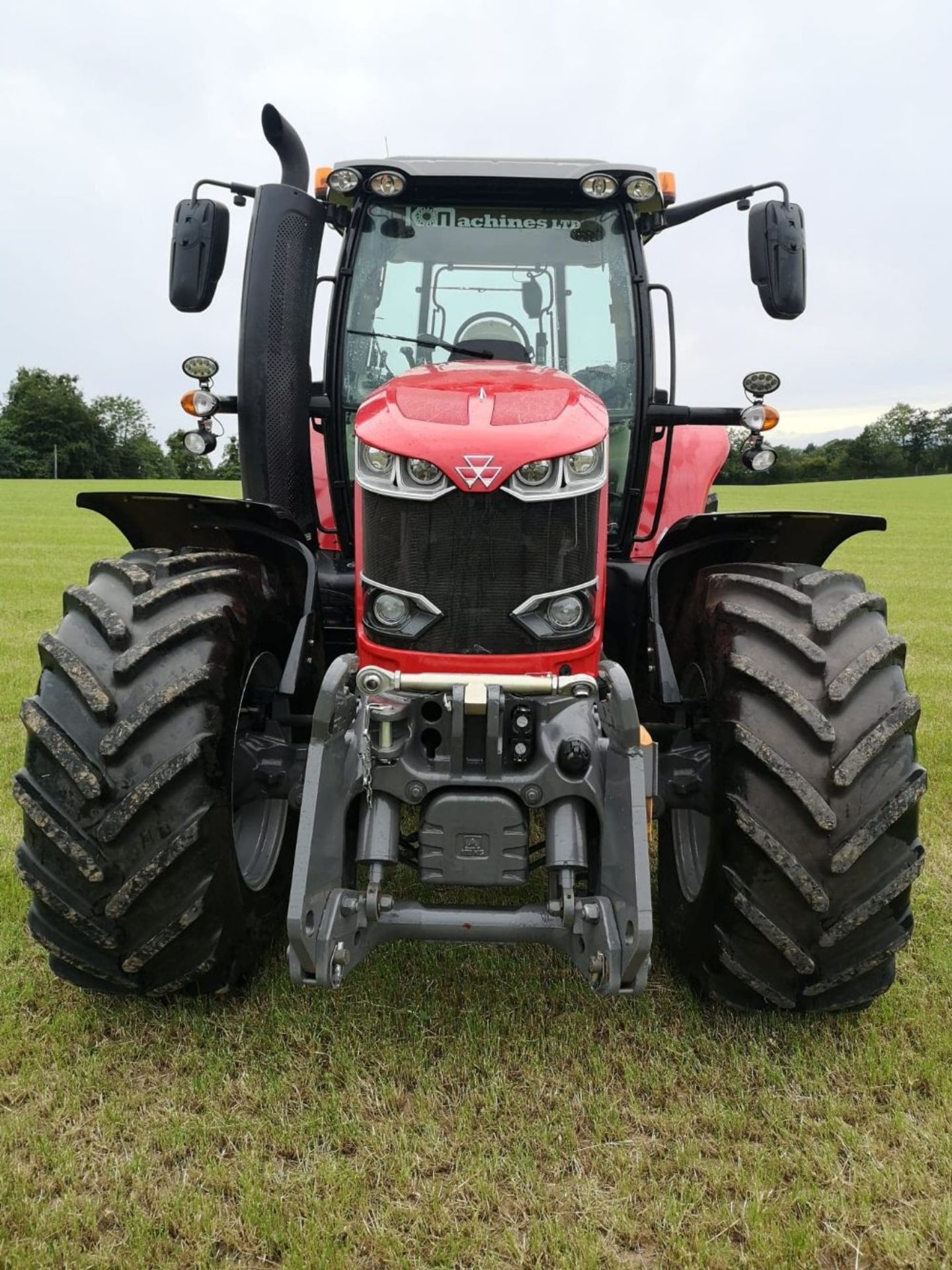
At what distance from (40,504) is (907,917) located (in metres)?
30.8

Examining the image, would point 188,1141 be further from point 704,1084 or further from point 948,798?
point 948,798

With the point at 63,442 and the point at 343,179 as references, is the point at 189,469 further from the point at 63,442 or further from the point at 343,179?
the point at 343,179

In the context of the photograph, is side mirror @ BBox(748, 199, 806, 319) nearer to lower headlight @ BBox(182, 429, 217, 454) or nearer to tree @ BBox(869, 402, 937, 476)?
lower headlight @ BBox(182, 429, 217, 454)

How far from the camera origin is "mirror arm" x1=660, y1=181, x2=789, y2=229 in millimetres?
3420

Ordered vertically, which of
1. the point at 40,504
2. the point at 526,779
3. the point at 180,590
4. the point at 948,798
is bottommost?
→ the point at 40,504

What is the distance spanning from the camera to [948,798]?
4.81m

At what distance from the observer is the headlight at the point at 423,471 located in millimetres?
2580

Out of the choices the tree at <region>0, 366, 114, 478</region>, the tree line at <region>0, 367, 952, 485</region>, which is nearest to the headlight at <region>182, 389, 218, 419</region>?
the tree line at <region>0, 367, 952, 485</region>

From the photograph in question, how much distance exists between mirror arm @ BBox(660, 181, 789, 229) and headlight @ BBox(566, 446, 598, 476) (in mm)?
1344

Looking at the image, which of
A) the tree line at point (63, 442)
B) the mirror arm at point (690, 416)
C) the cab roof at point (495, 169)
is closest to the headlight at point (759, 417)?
the mirror arm at point (690, 416)

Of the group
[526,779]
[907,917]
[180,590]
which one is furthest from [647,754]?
[180,590]

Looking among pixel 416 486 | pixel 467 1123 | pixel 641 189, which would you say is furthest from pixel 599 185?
pixel 467 1123

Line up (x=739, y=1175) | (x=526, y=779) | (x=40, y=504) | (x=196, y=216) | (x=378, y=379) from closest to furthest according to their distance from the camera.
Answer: (x=739, y=1175)
(x=526, y=779)
(x=196, y=216)
(x=378, y=379)
(x=40, y=504)

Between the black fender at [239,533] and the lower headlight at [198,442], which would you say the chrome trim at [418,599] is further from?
the lower headlight at [198,442]
